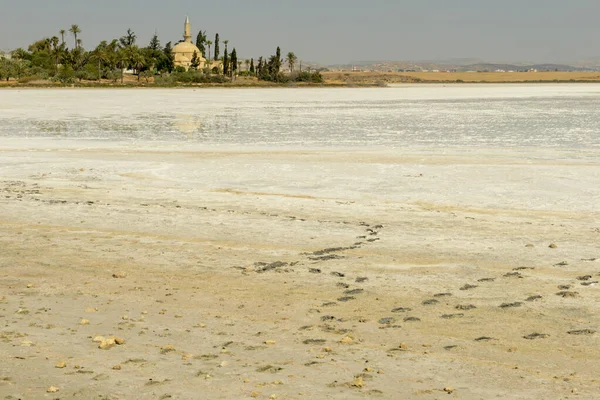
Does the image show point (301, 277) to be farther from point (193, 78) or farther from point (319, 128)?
point (193, 78)

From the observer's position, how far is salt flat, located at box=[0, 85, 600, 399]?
6320 mm

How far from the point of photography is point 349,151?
23391 millimetres

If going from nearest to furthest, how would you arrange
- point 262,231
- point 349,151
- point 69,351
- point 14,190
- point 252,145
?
point 69,351 → point 262,231 → point 14,190 → point 349,151 → point 252,145

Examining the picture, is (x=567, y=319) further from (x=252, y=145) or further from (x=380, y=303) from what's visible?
(x=252, y=145)

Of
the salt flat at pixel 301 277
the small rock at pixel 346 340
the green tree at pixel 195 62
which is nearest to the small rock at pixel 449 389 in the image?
the salt flat at pixel 301 277

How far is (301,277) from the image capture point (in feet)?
30.6

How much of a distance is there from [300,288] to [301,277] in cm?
49

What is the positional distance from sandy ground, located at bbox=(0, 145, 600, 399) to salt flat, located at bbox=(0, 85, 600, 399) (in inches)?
1.1

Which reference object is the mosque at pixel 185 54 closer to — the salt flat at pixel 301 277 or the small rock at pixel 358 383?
the salt flat at pixel 301 277

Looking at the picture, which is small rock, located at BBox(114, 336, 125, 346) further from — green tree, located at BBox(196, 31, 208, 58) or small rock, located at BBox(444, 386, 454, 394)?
green tree, located at BBox(196, 31, 208, 58)

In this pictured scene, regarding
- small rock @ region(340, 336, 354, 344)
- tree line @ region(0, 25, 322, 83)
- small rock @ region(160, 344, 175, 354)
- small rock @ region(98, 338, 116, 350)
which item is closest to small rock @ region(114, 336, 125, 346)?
small rock @ region(98, 338, 116, 350)

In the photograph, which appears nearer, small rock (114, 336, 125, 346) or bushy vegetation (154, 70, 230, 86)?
small rock (114, 336, 125, 346)

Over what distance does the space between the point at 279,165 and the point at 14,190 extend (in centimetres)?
639

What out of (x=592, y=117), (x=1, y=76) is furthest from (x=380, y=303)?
(x=1, y=76)
